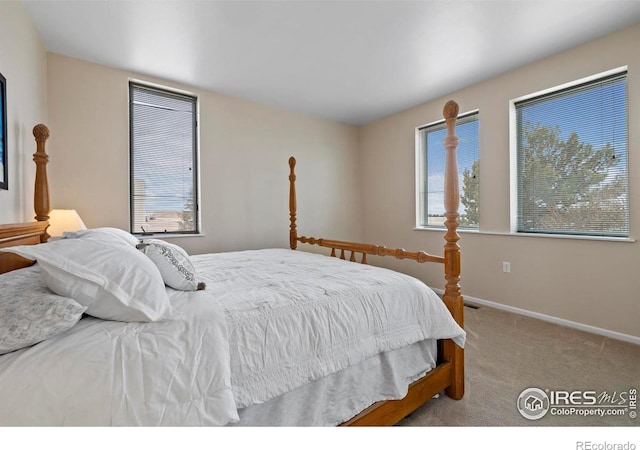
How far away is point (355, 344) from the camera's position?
3.95ft

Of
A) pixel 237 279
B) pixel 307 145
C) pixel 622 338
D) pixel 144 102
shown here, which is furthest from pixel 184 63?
pixel 622 338

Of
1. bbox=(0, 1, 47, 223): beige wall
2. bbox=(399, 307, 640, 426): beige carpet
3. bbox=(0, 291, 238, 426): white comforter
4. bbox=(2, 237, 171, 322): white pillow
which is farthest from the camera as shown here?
bbox=(0, 1, 47, 223): beige wall

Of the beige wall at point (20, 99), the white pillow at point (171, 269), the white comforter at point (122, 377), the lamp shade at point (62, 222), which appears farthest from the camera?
the lamp shade at point (62, 222)

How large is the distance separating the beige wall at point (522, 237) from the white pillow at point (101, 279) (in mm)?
3177

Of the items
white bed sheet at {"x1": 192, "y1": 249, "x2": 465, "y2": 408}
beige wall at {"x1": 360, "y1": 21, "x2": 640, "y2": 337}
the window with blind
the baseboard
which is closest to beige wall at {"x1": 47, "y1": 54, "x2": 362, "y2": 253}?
beige wall at {"x1": 360, "y1": 21, "x2": 640, "y2": 337}

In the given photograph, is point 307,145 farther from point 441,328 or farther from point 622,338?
point 622,338

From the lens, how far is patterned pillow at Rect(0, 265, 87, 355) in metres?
0.72

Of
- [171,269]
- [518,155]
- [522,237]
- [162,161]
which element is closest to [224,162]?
[162,161]

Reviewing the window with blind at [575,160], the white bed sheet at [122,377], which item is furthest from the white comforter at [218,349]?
the window with blind at [575,160]

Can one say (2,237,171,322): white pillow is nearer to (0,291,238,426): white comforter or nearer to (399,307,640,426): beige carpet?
(0,291,238,426): white comforter

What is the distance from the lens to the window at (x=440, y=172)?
335cm

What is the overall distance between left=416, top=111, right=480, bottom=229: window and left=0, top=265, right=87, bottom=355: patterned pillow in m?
3.57

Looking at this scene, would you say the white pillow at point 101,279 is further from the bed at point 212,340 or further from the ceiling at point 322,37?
the ceiling at point 322,37

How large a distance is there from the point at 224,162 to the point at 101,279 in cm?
273
